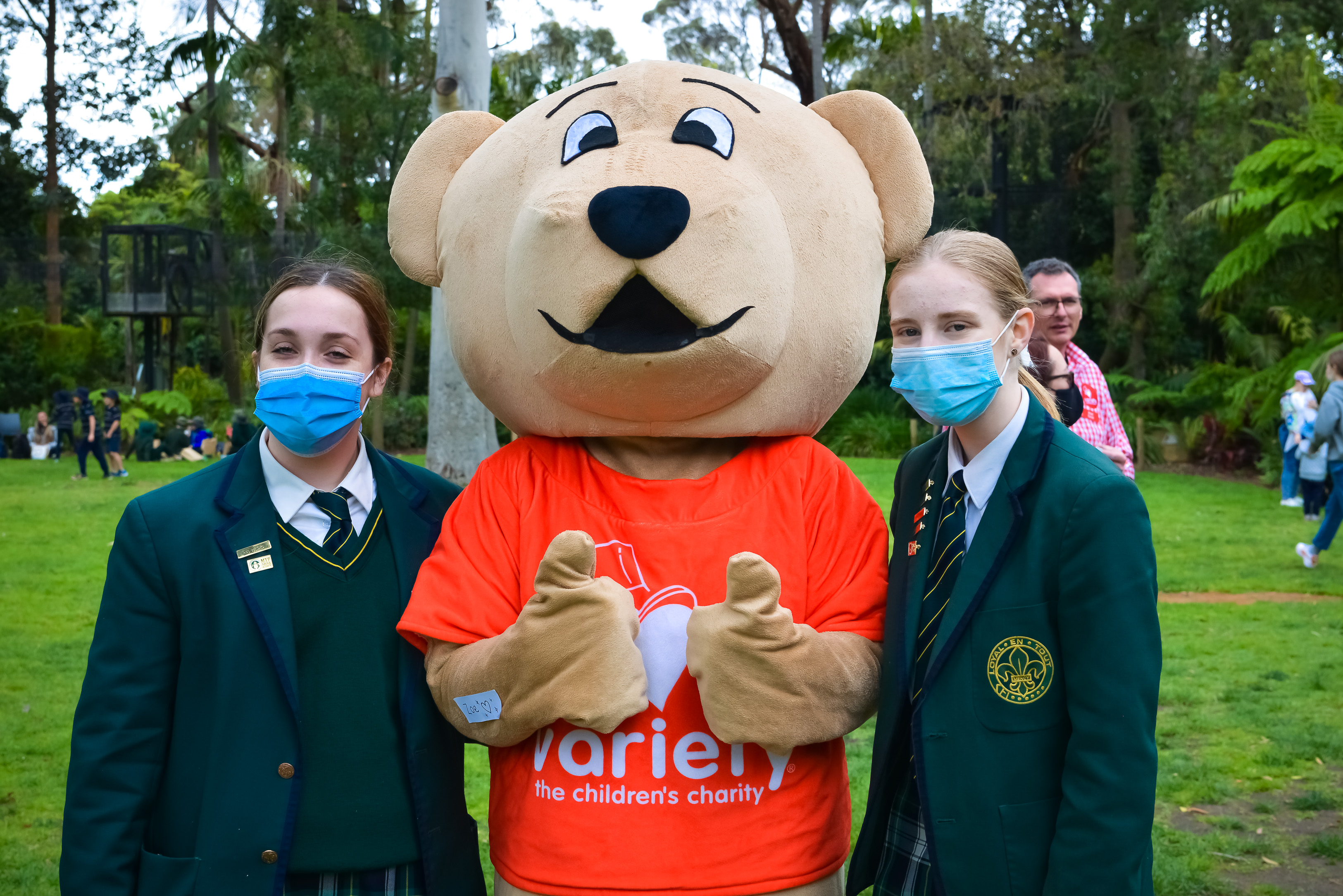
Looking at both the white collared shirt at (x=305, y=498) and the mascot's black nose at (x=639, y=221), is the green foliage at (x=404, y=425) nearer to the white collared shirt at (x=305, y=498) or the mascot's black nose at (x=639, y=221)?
the white collared shirt at (x=305, y=498)

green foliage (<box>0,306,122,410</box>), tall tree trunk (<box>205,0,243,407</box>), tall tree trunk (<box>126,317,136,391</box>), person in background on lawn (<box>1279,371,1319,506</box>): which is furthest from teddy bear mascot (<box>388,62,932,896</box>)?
tall tree trunk (<box>126,317,136,391</box>)

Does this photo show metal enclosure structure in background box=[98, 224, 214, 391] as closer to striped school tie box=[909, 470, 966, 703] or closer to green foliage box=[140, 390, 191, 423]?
green foliage box=[140, 390, 191, 423]

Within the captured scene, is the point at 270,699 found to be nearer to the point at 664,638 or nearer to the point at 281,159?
the point at 664,638

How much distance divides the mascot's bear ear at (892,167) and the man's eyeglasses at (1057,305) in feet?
6.08

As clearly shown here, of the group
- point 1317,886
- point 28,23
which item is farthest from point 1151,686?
point 28,23

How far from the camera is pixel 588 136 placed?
9.33ft

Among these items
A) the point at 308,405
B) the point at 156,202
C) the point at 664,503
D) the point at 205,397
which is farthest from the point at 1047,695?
the point at 156,202

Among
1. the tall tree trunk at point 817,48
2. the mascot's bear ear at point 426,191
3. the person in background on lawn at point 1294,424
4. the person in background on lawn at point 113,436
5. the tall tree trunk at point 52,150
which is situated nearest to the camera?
the mascot's bear ear at point 426,191

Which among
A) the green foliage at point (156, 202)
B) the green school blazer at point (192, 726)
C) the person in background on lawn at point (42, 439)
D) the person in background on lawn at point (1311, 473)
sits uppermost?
the green foliage at point (156, 202)

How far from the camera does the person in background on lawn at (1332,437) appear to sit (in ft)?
34.2

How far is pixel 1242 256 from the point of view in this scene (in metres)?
17.2

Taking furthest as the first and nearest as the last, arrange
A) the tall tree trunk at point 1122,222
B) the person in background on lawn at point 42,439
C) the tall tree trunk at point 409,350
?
the tall tree trunk at point 409,350 < the person in background on lawn at point 42,439 < the tall tree trunk at point 1122,222

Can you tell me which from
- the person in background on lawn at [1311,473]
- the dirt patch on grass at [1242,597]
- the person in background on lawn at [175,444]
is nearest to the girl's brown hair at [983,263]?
the dirt patch on grass at [1242,597]

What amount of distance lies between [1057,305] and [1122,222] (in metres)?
20.2
